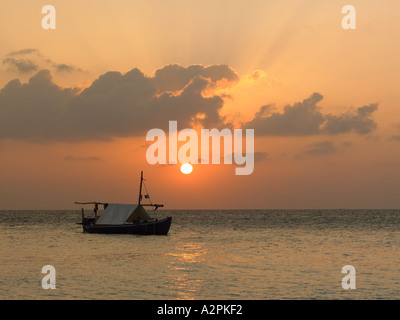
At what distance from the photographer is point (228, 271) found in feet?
146

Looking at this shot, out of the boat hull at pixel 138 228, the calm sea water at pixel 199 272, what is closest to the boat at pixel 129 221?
the boat hull at pixel 138 228

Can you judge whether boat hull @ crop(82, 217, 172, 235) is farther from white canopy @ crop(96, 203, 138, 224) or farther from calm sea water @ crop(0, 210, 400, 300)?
calm sea water @ crop(0, 210, 400, 300)

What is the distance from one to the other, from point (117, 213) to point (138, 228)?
220 inches

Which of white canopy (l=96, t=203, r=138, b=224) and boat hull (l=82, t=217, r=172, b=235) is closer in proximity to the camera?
boat hull (l=82, t=217, r=172, b=235)

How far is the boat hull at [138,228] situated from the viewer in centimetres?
8344

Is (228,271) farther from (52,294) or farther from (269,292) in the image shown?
(52,294)

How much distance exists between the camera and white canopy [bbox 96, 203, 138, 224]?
280ft

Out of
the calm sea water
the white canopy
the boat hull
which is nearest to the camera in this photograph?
the calm sea water

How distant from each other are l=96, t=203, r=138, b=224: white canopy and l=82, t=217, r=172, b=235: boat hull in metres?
1.08

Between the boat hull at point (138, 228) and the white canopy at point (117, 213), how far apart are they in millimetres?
1078

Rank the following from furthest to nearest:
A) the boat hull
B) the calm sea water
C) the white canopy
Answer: the white canopy, the boat hull, the calm sea water

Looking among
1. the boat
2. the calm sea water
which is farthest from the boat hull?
the calm sea water
